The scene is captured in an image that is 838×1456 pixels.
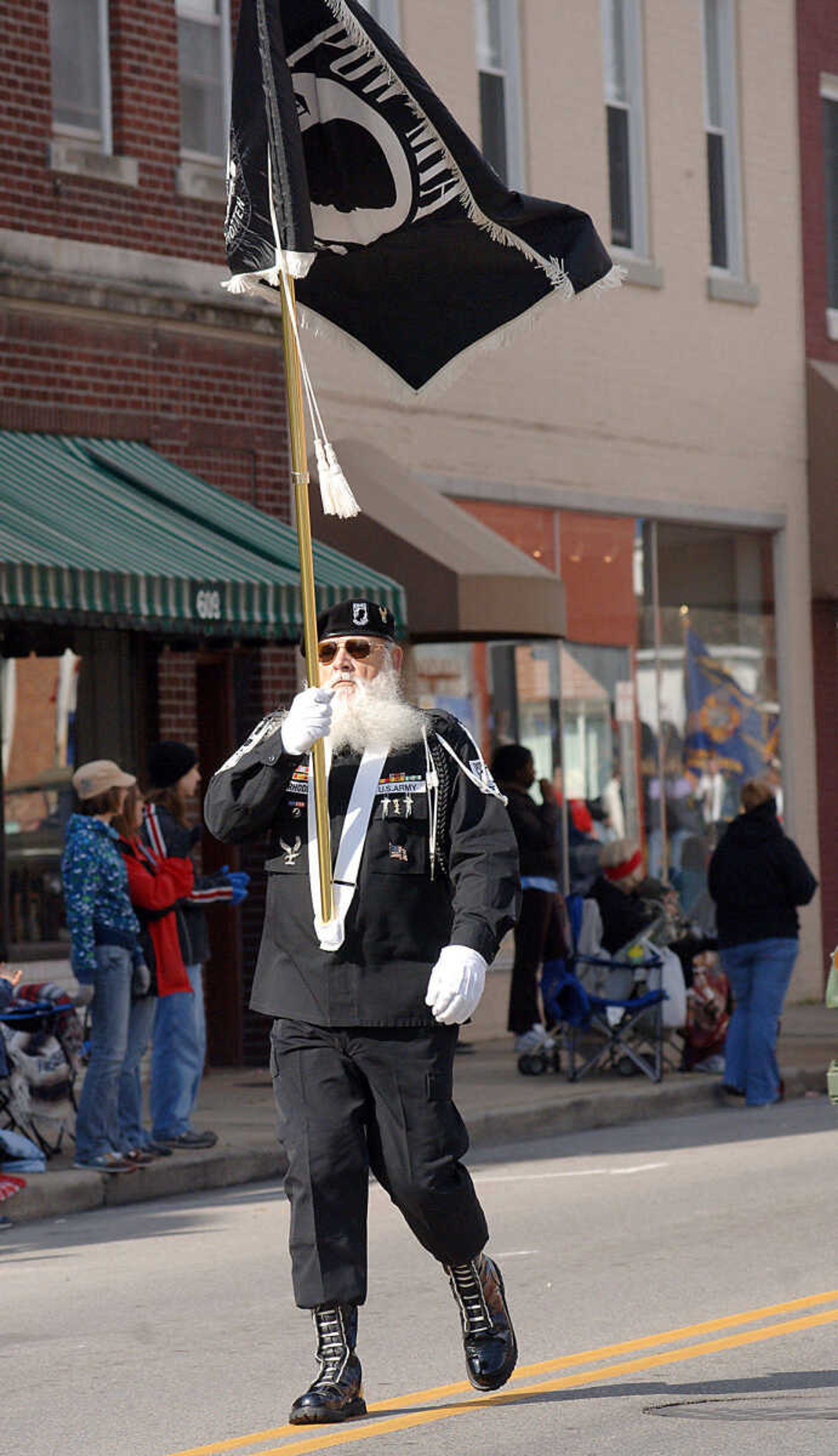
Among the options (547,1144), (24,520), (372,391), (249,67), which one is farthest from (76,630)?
(249,67)

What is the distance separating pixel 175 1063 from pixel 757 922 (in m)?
3.76

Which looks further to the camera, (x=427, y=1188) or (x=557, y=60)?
(x=557, y=60)

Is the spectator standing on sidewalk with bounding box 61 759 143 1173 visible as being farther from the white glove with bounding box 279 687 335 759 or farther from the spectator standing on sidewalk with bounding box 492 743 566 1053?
the white glove with bounding box 279 687 335 759

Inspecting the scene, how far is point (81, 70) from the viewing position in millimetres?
15797

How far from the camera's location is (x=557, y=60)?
19531 millimetres

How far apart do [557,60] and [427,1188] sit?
575 inches

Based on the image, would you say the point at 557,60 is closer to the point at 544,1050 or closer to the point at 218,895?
the point at 544,1050

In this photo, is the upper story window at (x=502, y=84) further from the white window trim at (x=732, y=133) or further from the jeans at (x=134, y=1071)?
the jeans at (x=134, y=1071)

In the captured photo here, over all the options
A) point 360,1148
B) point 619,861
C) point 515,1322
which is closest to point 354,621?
point 360,1148

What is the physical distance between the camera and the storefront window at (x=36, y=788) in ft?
49.5

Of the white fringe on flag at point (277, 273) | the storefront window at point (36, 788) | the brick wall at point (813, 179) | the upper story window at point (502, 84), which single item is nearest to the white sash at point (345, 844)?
the white fringe on flag at point (277, 273)

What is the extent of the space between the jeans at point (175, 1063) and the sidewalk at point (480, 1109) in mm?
270

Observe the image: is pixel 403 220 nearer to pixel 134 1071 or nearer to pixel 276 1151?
pixel 134 1071

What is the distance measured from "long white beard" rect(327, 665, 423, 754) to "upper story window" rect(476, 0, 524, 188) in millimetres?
12805
